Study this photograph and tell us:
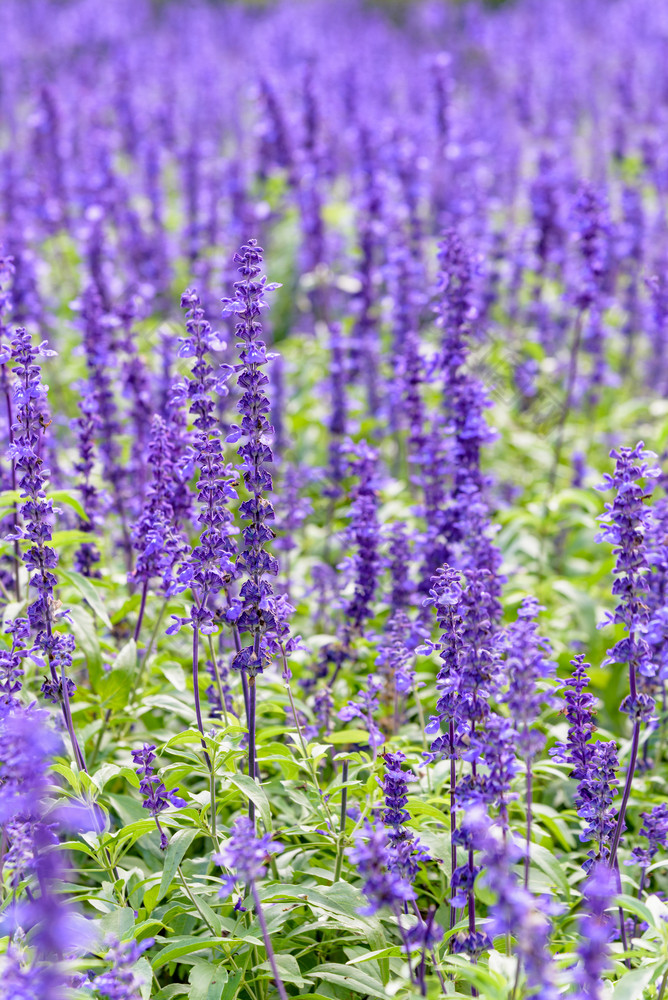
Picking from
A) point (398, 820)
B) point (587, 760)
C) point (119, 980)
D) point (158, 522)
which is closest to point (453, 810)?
point (398, 820)

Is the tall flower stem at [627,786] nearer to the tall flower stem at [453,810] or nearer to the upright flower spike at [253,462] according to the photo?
the tall flower stem at [453,810]

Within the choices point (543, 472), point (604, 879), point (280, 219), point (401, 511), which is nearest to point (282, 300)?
point (280, 219)

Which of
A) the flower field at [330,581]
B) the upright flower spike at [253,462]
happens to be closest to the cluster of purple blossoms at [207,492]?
the flower field at [330,581]

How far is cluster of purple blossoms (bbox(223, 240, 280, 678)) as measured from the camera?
414 cm

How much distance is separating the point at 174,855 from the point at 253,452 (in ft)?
5.86

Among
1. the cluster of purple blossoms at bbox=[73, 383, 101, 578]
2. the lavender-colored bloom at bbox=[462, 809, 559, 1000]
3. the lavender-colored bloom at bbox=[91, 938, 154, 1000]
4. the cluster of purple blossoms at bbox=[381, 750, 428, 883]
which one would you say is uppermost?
the cluster of purple blossoms at bbox=[73, 383, 101, 578]

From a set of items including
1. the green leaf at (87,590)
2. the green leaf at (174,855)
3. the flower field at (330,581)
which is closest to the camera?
the flower field at (330,581)

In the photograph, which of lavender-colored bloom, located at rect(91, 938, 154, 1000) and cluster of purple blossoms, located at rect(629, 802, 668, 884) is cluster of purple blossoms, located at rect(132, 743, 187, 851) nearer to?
lavender-colored bloom, located at rect(91, 938, 154, 1000)

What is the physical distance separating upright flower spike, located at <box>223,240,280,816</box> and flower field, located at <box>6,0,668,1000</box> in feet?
0.05

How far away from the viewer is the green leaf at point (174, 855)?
442 cm

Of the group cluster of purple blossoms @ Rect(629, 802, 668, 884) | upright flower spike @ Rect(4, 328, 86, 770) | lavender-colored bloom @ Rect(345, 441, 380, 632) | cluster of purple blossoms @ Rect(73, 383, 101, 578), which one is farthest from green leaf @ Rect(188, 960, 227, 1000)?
cluster of purple blossoms @ Rect(73, 383, 101, 578)

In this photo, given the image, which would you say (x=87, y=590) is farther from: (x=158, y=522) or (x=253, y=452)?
(x=253, y=452)

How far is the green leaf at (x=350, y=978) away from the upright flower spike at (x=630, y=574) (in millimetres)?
1086

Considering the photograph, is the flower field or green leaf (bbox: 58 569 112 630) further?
green leaf (bbox: 58 569 112 630)
